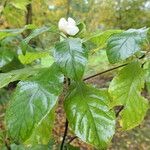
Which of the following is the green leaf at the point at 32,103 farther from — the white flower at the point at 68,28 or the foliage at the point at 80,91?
the white flower at the point at 68,28

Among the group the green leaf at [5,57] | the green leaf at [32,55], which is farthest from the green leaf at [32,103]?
the green leaf at [5,57]

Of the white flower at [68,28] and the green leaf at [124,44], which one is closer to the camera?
the green leaf at [124,44]

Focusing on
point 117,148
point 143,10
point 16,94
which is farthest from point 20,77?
point 143,10

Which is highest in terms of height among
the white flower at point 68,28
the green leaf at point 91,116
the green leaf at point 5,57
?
the white flower at point 68,28

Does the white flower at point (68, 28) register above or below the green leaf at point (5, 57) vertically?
above

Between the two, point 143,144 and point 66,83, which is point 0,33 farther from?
point 143,144

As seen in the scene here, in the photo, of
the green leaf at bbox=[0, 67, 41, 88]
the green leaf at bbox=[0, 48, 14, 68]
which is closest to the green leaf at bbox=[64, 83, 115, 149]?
the green leaf at bbox=[0, 67, 41, 88]
